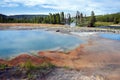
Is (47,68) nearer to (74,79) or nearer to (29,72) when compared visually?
(29,72)

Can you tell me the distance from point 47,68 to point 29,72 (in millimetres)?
1311

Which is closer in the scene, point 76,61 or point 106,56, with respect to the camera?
point 76,61

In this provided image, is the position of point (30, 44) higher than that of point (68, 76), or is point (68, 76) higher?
point (30, 44)

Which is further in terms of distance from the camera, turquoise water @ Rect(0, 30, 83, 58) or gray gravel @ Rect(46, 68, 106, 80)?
turquoise water @ Rect(0, 30, 83, 58)

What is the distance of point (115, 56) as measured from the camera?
17359 mm

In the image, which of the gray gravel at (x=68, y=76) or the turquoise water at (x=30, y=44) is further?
the turquoise water at (x=30, y=44)

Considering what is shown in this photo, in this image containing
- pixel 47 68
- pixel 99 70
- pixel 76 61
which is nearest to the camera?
pixel 47 68

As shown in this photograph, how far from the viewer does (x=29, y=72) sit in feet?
36.3

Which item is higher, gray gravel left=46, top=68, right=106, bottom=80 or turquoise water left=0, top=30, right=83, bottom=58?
turquoise water left=0, top=30, right=83, bottom=58

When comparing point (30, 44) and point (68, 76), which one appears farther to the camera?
point (30, 44)

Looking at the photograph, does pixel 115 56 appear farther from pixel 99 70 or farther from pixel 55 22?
pixel 55 22

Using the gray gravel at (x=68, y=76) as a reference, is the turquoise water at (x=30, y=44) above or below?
above

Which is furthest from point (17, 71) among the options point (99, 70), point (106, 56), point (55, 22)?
point (55, 22)

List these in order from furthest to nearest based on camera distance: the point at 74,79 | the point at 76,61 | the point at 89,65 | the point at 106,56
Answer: the point at 106,56, the point at 76,61, the point at 89,65, the point at 74,79
